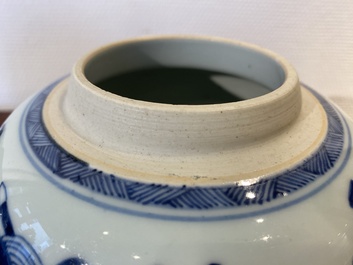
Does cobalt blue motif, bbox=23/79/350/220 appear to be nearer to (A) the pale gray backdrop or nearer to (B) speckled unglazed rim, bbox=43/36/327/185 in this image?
(B) speckled unglazed rim, bbox=43/36/327/185

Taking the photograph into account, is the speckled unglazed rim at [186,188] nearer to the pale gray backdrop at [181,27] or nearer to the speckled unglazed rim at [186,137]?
the speckled unglazed rim at [186,137]

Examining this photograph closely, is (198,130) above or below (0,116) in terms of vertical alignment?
above

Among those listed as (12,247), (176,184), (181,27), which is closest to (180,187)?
(176,184)

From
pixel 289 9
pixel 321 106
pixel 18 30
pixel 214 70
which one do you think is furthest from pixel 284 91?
pixel 18 30

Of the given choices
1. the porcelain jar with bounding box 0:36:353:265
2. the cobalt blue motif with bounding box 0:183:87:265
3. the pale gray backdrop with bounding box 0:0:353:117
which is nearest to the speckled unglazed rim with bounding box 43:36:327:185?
the porcelain jar with bounding box 0:36:353:265

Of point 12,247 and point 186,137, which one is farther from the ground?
point 186,137

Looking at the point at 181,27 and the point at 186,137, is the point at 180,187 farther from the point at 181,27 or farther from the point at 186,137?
the point at 181,27

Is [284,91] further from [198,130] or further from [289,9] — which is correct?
[289,9]
